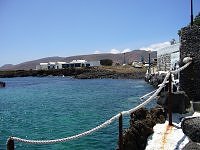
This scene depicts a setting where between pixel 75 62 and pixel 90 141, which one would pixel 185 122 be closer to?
pixel 90 141

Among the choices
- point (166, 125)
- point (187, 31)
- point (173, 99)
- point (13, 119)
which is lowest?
point (13, 119)

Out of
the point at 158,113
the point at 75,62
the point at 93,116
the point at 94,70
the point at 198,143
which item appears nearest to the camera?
the point at 198,143

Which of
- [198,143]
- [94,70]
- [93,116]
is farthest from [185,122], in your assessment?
[94,70]

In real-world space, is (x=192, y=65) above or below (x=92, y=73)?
above

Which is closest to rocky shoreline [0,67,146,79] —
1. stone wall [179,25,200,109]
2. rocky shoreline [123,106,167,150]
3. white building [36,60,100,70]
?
white building [36,60,100,70]

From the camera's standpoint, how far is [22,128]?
77.2ft

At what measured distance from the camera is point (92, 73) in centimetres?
12938

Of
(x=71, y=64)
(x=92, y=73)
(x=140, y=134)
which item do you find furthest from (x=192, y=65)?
(x=71, y=64)

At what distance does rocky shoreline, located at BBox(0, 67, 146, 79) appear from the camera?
118225mm

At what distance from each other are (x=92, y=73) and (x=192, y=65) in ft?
382

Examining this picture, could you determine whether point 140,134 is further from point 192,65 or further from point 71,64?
point 71,64

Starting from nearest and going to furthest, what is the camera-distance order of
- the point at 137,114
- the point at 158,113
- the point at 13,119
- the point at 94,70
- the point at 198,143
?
the point at 198,143, the point at 158,113, the point at 137,114, the point at 13,119, the point at 94,70

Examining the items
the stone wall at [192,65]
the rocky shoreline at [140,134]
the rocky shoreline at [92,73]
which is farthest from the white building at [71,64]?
the rocky shoreline at [140,134]

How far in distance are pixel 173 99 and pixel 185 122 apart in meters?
4.02
